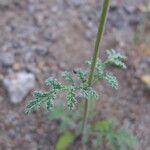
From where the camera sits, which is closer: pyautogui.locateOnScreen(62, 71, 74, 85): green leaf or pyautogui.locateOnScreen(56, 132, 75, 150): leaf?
pyautogui.locateOnScreen(62, 71, 74, 85): green leaf

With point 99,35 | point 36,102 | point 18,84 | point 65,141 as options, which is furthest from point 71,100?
point 18,84

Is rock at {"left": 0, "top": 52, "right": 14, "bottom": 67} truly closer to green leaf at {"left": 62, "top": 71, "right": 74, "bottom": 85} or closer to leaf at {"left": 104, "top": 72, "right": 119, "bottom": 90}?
green leaf at {"left": 62, "top": 71, "right": 74, "bottom": 85}

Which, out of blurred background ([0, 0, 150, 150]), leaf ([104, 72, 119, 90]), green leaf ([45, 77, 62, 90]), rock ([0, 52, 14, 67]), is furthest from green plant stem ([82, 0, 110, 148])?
rock ([0, 52, 14, 67])

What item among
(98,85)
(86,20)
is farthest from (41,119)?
(86,20)

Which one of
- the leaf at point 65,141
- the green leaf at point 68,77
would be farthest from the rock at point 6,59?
the green leaf at point 68,77

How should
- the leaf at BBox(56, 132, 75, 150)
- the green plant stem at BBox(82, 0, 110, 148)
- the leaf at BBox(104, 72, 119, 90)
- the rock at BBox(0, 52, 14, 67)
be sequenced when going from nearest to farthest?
the green plant stem at BBox(82, 0, 110, 148), the leaf at BBox(104, 72, 119, 90), the leaf at BBox(56, 132, 75, 150), the rock at BBox(0, 52, 14, 67)

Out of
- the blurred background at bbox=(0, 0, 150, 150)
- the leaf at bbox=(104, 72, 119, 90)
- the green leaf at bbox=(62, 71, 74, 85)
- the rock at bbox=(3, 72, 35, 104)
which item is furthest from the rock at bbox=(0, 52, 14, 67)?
the leaf at bbox=(104, 72, 119, 90)

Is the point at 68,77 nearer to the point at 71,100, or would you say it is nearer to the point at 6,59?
the point at 71,100

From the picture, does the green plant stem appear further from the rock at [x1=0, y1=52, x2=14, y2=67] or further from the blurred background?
the rock at [x1=0, y1=52, x2=14, y2=67]

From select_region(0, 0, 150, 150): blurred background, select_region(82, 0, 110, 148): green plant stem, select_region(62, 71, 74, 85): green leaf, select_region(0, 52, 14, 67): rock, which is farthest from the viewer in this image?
select_region(0, 52, 14, 67): rock

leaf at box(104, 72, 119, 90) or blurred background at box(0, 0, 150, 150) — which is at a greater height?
blurred background at box(0, 0, 150, 150)

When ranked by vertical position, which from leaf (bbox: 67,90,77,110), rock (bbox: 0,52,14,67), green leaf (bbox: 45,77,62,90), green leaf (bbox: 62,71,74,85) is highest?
rock (bbox: 0,52,14,67)
